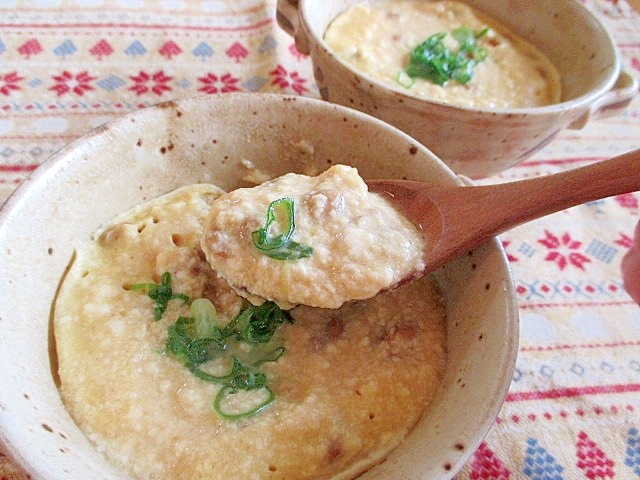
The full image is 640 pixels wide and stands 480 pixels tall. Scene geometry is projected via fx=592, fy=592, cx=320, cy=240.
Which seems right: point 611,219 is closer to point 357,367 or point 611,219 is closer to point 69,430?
point 357,367

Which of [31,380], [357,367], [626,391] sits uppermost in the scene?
[31,380]

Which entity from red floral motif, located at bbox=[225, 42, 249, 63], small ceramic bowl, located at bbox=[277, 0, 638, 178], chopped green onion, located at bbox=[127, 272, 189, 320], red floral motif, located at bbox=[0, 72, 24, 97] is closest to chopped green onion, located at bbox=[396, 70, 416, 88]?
small ceramic bowl, located at bbox=[277, 0, 638, 178]

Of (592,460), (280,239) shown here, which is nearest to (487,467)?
(592,460)

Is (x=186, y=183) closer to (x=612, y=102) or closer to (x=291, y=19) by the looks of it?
(x=291, y=19)

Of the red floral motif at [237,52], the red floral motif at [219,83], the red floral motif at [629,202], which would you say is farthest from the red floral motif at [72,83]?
the red floral motif at [629,202]

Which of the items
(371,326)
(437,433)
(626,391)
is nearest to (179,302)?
(371,326)

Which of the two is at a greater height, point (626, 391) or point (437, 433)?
point (437, 433)

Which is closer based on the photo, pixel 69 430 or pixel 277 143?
pixel 69 430
